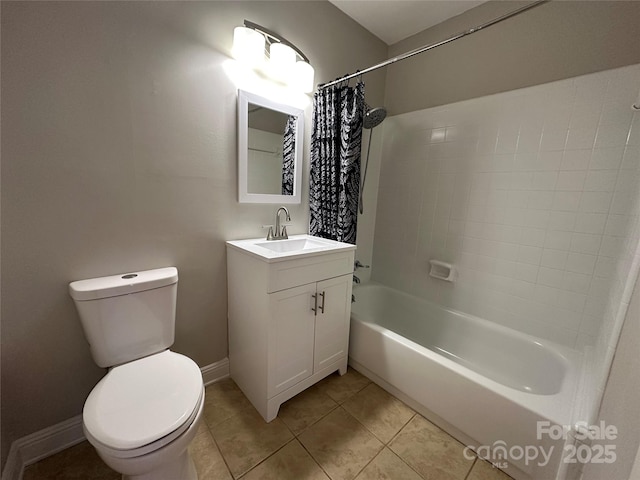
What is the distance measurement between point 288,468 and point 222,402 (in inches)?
22.4

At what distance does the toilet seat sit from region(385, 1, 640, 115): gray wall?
248 centimetres

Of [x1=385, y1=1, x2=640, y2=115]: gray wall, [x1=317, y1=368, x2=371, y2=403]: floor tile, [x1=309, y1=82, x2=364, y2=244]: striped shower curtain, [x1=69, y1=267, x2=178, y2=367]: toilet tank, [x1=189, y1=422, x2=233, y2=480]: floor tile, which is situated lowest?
[x1=189, y1=422, x2=233, y2=480]: floor tile

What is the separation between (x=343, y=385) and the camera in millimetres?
1662

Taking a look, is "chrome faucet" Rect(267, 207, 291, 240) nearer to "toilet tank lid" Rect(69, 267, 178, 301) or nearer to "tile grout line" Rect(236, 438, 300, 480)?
"toilet tank lid" Rect(69, 267, 178, 301)

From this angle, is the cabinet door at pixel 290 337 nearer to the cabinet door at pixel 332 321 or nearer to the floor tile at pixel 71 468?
the cabinet door at pixel 332 321

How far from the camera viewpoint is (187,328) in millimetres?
1484

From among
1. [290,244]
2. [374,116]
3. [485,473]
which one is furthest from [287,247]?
[485,473]

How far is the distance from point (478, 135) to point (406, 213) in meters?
0.77

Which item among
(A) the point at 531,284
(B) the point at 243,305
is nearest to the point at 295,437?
(B) the point at 243,305

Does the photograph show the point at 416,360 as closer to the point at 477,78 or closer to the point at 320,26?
the point at 477,78

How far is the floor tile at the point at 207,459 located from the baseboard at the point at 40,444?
1.88 feet

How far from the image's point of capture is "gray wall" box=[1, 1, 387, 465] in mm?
973

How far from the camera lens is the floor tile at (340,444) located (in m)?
1.15

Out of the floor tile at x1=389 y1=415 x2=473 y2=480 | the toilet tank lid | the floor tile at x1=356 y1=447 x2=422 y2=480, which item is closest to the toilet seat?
the toilet tank lid
